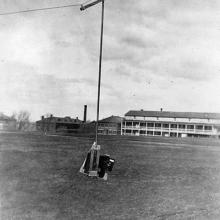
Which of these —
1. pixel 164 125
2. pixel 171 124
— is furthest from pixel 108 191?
pixel 164 125

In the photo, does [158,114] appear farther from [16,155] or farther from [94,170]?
A: [94,170]

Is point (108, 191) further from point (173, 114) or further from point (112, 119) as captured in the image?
point (112, 119)

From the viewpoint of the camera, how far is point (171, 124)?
91375mm

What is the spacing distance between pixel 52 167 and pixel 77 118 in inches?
4052

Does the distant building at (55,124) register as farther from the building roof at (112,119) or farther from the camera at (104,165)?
the camera at (104,165)

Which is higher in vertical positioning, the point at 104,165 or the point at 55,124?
the point at 55,124

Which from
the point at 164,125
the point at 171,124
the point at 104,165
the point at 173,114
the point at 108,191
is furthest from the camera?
the point at 173,114

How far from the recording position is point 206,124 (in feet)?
286

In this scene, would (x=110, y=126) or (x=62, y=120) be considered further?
(x=62, y=120)

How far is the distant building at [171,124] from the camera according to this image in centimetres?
8694

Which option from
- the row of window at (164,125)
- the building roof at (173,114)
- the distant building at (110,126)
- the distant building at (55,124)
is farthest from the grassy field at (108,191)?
the distant building at (55,124)

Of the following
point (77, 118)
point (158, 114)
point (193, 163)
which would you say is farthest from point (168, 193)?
point (77, 118)

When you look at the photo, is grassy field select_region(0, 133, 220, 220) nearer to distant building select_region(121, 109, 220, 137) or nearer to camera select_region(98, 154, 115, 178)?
camera select_region(98, 154, 115, 178)

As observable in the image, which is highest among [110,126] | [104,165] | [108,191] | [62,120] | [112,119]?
[112,119]
